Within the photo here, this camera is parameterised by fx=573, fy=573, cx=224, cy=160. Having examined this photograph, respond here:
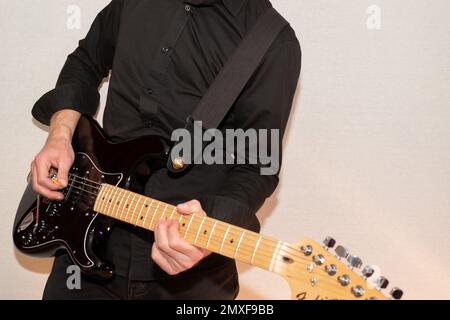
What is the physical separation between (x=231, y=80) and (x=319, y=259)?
54 cm

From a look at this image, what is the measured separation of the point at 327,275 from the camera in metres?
1.04

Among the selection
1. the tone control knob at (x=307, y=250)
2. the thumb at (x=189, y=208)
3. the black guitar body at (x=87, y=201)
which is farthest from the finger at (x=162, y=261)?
the tone control knob at (x=307, y=250)

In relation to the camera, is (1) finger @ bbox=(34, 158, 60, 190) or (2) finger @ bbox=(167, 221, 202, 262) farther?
(1) finger @ bbox=(34, 158, 60, 190)

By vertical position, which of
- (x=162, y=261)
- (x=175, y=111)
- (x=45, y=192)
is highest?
(x=175, y=111)

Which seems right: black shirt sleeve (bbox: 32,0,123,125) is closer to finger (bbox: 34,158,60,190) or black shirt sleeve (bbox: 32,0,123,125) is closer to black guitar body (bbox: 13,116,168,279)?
black guitar body (bbox: 13,116,168,279)

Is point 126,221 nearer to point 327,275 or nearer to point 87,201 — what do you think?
point 87,201

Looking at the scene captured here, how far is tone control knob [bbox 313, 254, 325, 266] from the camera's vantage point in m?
1.04

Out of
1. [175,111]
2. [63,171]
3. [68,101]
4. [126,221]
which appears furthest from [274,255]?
[68,101]

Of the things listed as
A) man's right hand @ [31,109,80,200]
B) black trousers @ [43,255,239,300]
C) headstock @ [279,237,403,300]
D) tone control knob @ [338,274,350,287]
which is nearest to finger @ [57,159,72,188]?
man's right hand @ [31,109,80,200]

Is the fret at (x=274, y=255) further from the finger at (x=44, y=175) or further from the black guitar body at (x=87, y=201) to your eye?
the finger at (x=44, y=175)

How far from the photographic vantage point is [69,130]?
1.54 m

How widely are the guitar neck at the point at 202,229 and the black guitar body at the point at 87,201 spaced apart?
0.05m

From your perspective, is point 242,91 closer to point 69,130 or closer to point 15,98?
point 69,130

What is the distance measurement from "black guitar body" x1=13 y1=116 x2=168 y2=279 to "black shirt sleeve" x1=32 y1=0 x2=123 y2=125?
8 centimetres
